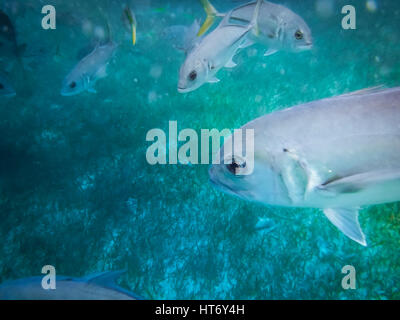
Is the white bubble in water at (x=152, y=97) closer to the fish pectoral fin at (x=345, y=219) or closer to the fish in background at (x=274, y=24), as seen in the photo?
the fish in background at (x=274, y=24)

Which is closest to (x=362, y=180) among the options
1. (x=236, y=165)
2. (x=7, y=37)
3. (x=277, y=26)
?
(x=236, y=165)

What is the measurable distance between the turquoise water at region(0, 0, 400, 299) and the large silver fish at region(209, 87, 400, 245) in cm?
50

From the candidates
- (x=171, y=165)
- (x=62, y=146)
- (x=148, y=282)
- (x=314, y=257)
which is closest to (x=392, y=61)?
(x=314, y=257)

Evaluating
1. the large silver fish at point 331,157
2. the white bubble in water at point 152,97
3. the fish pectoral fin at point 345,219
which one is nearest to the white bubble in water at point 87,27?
the white bubble in water at point 152,97

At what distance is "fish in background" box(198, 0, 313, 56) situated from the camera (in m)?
3.64

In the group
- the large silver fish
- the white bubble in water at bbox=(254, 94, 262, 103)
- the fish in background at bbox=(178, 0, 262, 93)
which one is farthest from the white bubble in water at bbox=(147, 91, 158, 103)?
the large silver fish

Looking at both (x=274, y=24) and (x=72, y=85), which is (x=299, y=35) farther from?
(x=72, y=85)

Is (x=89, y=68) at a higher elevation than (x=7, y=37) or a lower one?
lower

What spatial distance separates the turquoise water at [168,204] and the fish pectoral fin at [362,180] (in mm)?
802

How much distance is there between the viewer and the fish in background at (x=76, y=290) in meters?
2.18

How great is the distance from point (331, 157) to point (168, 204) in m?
3.73

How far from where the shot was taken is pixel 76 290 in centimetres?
223

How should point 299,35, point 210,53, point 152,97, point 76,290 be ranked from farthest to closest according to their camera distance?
point 152,97
point 299,35
point 210,53
point 76,290

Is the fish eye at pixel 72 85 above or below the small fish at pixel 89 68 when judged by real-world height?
below
